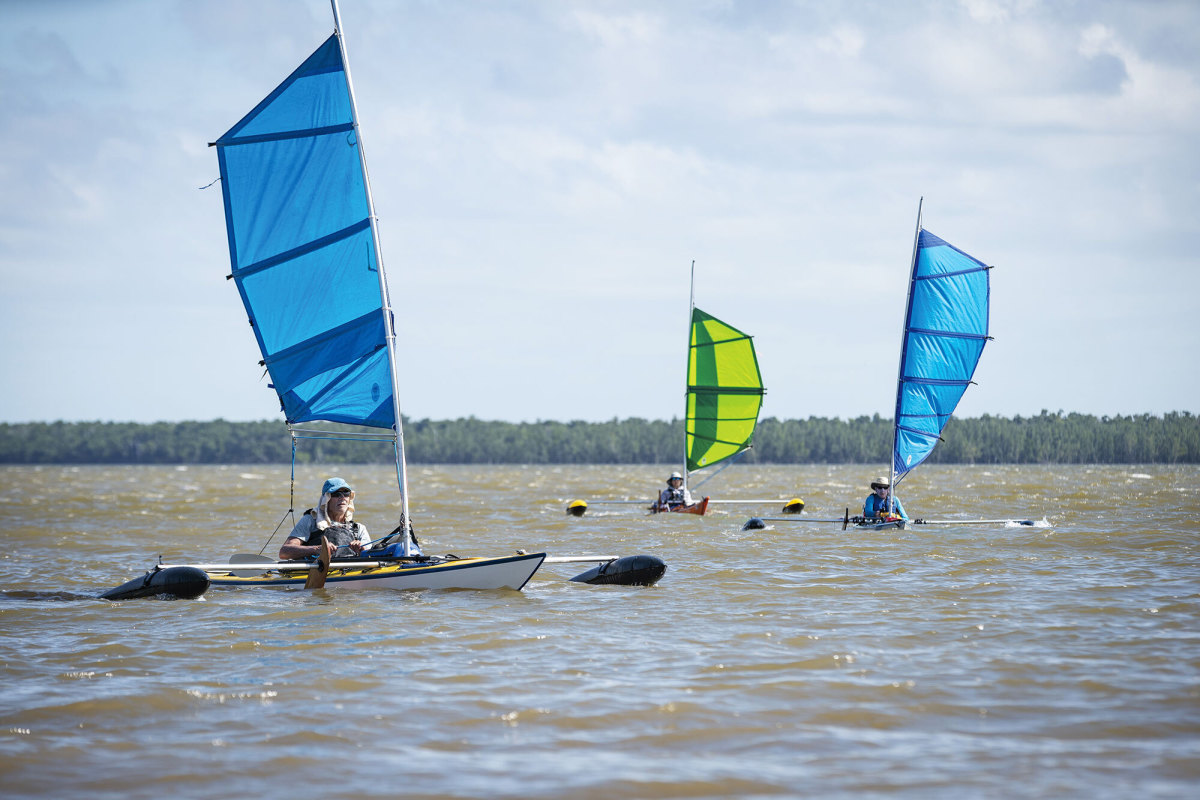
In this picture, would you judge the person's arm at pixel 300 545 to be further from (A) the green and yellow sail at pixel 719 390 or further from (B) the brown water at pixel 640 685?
(A) the green and yellow sail at pixel 719 390

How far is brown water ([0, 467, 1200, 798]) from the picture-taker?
6648 millimetres

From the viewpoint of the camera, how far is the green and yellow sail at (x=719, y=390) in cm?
3098

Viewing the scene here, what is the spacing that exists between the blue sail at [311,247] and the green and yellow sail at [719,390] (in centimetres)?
1832

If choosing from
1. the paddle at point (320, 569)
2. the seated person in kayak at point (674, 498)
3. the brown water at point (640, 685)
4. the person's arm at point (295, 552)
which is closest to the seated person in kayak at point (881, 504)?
the brown water at point (640, 685)

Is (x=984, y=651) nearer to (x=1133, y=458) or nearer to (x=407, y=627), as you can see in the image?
(x=407, y=627)

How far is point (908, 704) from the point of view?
805 cm

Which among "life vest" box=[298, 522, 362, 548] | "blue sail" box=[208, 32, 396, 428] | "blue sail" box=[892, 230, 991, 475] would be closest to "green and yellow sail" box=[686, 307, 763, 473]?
"blue sail" box=[892, 230, 991, 475]

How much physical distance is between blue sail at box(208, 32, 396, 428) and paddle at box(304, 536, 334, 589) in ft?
5.20

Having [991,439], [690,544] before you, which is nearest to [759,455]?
[991,439]

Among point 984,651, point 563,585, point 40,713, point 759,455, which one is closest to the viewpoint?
→ point 40,713

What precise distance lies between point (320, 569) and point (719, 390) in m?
19.4

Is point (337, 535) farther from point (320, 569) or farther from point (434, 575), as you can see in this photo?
point (434, 575)

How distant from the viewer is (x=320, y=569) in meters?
13.2

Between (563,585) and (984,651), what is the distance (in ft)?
20.2
